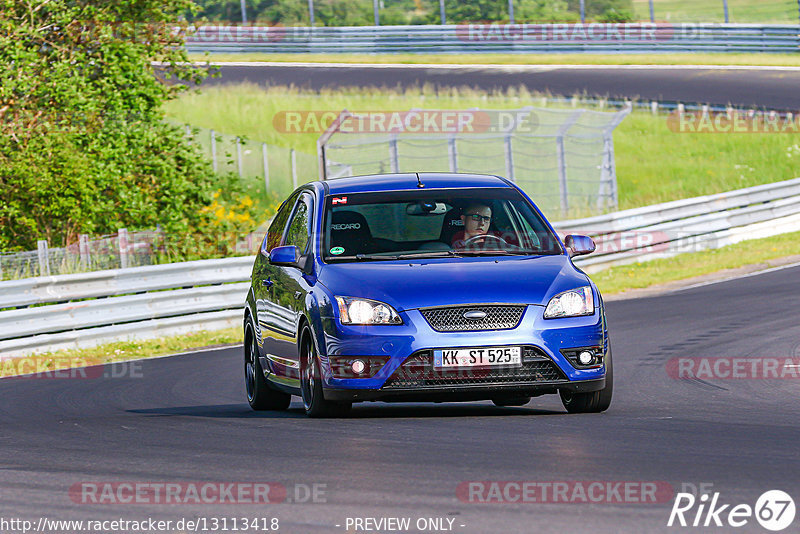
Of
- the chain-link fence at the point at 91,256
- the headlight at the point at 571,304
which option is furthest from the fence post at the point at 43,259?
the headlight at the point at 571,304

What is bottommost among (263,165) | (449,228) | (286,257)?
(263,165)

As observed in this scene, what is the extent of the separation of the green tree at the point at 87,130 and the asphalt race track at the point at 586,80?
18.7 metres

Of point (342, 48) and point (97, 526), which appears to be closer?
point (97, 526)

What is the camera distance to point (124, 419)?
1028 centimetres

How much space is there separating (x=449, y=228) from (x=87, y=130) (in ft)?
46.0

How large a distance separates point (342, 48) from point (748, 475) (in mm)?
46354

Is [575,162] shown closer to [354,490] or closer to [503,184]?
[503,184]

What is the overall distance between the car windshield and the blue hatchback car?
0.03 ft

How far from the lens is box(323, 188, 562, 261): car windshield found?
32.1ft

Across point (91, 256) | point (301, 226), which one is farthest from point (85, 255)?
point (301, 226)

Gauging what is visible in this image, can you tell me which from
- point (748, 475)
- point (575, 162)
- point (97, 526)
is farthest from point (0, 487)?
point (575, 162)

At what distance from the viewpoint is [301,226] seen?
10.6m

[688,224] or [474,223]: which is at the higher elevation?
[474,223]

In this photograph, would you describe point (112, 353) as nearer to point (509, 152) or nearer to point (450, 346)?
point (450, 346)
